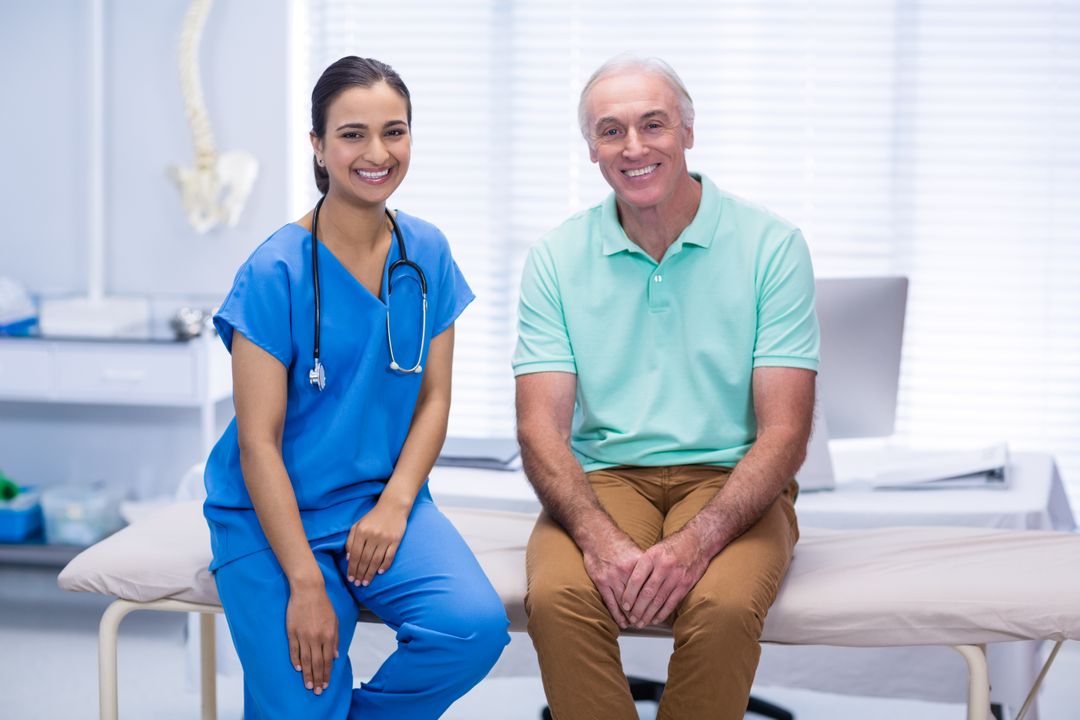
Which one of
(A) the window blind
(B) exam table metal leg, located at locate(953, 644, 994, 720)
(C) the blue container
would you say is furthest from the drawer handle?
(B) exam table metal leg, located at locate(953, 644, 994, 720)

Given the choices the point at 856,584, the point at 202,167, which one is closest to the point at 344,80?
the point at 856,584

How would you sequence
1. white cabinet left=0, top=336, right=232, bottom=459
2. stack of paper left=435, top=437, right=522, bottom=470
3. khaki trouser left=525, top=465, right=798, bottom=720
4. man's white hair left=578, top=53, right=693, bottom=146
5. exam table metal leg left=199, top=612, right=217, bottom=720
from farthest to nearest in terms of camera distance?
white cabinet left=0, top=336, right=232, bottom=459 → stack of paper left=435, top=437, right=522, bottom=470 → exam table metal leg left=199, top=612, right=217, bottom=720 → man's white hair left=578, top=53, right=693, bottom=146 → khaki trouser left=525, top=465, right=798, bottom=720

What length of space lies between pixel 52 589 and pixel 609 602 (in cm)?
221

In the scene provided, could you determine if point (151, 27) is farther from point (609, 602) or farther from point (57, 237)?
point (609, 602)

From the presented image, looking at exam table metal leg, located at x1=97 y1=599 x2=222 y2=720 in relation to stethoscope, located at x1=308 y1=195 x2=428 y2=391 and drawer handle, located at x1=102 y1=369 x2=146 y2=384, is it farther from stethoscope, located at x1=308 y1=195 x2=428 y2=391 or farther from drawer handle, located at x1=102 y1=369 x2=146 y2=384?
drawer handle, located at x1=102 y1=369 x2=146 y2=384

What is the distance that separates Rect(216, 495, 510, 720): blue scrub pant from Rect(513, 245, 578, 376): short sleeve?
13.3 inches

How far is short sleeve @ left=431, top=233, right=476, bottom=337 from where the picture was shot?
5.83 feet

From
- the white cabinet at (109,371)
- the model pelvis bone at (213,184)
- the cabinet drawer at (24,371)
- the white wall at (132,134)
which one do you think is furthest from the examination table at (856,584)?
the white wall at (132,134)

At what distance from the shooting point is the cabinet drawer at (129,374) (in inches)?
123

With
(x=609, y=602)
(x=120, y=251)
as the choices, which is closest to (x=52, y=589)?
(x=120, y=251)

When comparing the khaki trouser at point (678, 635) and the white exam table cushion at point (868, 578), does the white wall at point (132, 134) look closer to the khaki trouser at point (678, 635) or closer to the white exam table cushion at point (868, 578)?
the white exam table cushion at point (868, 578)

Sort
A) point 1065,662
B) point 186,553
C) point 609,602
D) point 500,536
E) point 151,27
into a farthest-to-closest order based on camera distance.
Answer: point 151,27
point 1065,662
point 500,536
point 186,553
point 609,602

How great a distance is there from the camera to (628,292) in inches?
73.4

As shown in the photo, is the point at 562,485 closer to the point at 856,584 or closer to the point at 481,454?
the point at 856,584
